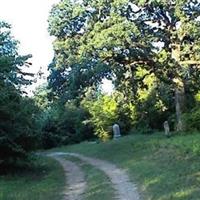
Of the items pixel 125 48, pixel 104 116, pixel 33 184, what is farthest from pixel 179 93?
pixel 104 116

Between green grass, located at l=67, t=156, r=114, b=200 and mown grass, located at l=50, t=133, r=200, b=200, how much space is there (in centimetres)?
99

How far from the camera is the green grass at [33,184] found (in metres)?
17.1

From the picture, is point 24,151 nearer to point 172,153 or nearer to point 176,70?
point 172,153

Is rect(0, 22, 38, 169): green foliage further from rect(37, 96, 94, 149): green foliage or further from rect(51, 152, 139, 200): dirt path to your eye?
rect(37, 96, 94, 149): green foliage

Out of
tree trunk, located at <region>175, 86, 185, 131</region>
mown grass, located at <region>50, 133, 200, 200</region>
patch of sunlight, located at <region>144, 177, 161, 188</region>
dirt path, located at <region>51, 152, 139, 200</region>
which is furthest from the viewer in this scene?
tree trunk, located at <region>175, 86, 185, 131</region>

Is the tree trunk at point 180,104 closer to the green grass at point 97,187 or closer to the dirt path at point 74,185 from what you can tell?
the dirt path at point 74,185

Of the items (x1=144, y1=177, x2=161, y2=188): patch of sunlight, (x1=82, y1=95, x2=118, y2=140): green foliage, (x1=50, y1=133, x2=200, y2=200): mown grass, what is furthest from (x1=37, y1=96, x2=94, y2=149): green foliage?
A: (x1=144, y1=177, x2=161, y2=188): patch of sunlight

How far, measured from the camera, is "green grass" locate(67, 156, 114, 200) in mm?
15763

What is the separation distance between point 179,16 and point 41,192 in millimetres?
17614

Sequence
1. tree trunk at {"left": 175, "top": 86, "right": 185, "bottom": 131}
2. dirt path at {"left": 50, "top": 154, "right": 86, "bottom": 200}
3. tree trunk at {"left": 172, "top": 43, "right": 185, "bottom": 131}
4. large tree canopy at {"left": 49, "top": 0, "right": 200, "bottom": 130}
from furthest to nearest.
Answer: tree trunk at {"left": 175, "top": 86, "right": 185, "bottom": 131} < tree trunk at {"left": 172, "top": 43, "right": 185, "bottom": 131} < large tree canopy at {"left": 49, "top": 0, "right": 200, "bottom": 130} < dirt path at {"left": 50, "top": 154, "right": 86, "bottom": 200}

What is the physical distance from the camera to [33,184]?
20391 mm

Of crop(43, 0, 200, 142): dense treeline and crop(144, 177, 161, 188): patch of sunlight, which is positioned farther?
crop(43, 0, 200, 142): dense treeline

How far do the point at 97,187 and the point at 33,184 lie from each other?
3.69m

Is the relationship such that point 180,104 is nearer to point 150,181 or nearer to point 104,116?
point 150,181
